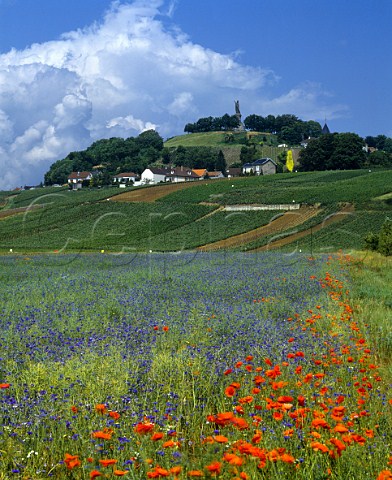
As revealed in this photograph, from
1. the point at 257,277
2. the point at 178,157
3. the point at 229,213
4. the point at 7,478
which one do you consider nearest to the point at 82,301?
the point at 257,277

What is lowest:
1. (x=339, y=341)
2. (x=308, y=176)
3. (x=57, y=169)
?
(x=339, y=341)

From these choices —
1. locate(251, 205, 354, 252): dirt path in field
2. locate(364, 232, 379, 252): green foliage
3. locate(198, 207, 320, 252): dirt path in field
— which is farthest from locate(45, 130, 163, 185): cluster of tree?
locate(364, 232, 379, 252): green foliage

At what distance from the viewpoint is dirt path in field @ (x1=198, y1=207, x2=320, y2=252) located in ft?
185

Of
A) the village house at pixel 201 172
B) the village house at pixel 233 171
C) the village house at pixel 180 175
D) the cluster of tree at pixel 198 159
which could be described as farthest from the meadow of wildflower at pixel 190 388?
the cluster of tree at pixel 198 159

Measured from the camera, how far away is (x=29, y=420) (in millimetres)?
5766

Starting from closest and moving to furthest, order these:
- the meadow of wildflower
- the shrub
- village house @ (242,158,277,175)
A: the meadow of wildflower < the shrub < village house @ (242,158,277,175)

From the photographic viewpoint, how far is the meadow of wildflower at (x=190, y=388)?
473 cm

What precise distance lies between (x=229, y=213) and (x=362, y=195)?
636 inches

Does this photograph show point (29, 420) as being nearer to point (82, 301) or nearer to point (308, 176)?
point (82, 301)

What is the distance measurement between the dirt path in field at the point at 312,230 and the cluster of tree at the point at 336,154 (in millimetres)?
50201

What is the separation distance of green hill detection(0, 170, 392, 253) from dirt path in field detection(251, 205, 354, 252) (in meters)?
0.15

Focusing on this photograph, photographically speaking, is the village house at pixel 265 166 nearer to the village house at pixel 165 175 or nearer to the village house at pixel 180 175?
the village house at pixel 180 175

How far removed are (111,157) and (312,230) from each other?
136 metres

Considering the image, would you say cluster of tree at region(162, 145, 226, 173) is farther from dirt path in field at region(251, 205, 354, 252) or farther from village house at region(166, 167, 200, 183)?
dirt path in field at region(251, 205, 354, 252)
